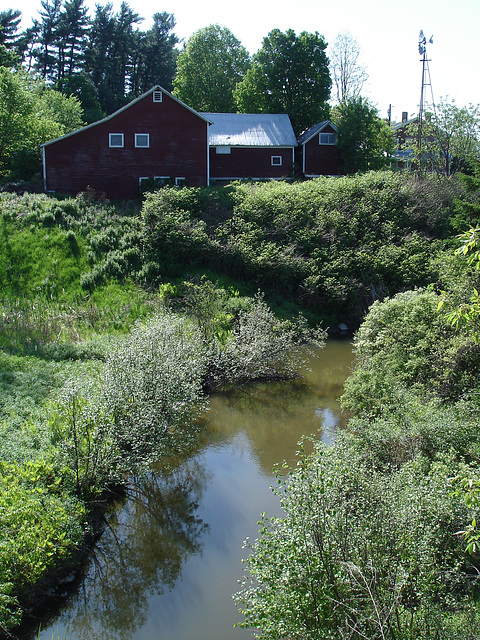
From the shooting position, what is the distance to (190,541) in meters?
10.6

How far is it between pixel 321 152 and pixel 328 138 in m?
1.13

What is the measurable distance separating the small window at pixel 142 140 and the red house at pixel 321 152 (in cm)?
1191

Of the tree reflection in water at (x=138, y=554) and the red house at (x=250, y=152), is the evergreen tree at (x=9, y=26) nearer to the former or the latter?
the red house at (x=250, y=152)

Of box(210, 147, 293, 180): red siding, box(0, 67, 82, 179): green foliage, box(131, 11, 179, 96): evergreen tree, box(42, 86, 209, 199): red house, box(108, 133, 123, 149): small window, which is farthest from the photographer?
box(131, 11, 179, 96): evergreen tree

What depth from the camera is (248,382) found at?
61.5 feet

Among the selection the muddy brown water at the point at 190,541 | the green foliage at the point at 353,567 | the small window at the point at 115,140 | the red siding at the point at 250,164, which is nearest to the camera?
the green foliage at the point at 353,567

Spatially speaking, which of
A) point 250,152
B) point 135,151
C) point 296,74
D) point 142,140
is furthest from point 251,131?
point 135,151

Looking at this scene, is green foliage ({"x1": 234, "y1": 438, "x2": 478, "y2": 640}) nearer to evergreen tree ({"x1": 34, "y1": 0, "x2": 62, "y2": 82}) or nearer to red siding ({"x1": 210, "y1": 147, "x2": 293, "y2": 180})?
red siding ({"x1": 210, "y1": 147, "x2": 293, "y2": 180})

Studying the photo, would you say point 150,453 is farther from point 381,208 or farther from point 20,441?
point 381,208

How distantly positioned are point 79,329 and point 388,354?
10.9 metres

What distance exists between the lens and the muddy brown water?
8.67 m

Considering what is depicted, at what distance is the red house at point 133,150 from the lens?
108ft

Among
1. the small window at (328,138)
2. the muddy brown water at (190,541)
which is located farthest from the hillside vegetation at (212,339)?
the small window at (328,138)

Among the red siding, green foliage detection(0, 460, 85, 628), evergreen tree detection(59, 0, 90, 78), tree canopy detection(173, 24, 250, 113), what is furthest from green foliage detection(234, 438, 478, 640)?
evergreen tree detection(59, 0, 90, 78)
